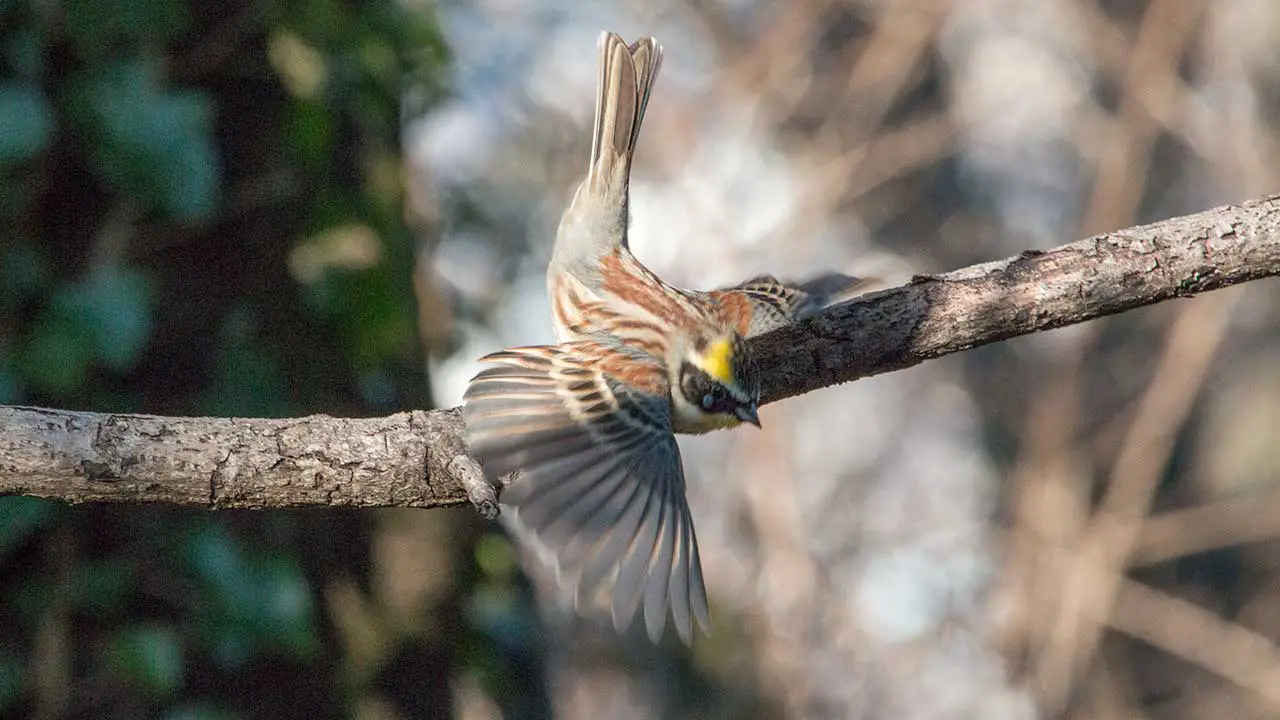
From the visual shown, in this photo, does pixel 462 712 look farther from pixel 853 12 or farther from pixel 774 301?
pixel 853 12

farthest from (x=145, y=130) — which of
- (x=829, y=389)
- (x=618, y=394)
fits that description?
(x=829, y=389)

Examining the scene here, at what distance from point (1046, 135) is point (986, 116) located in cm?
114

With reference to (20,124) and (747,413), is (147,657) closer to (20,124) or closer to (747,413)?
(20,124)

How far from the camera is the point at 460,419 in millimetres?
2986

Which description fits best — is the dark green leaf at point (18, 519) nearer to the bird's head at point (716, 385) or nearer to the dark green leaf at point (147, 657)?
the dark green leaf at point (147, 657)

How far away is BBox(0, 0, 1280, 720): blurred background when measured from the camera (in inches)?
154

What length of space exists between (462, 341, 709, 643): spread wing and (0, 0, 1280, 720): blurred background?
2.42 ft

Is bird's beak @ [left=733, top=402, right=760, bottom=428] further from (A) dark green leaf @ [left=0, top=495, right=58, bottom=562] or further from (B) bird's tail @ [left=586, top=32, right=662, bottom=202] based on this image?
(A) dark green leaf @ [left=0, top=495, right=58, bottom=562]

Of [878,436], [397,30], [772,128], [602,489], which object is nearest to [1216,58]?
[772,128]

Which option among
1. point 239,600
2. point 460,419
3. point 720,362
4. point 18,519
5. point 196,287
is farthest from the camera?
point 196,287

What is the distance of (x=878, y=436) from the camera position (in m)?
9.78

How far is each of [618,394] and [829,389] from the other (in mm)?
4800

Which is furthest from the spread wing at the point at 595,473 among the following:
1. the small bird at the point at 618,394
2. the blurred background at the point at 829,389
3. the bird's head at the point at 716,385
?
the blurred background at the point at 829,389

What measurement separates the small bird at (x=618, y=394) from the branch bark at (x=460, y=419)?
0.18 metres
